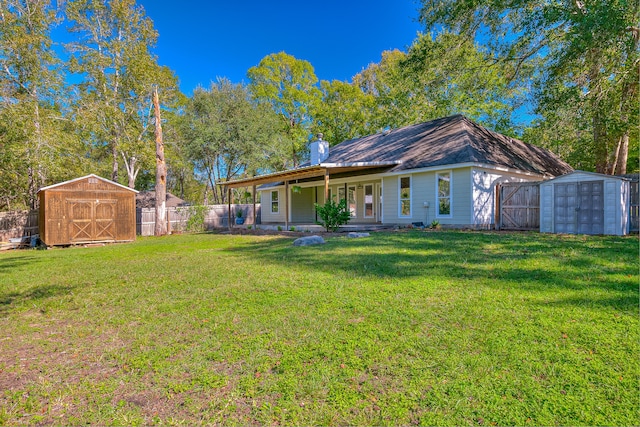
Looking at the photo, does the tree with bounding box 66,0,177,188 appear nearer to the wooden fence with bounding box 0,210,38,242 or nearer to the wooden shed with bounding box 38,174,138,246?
the wooden fence with bounding box 0,210,38,242

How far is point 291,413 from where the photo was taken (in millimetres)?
2217

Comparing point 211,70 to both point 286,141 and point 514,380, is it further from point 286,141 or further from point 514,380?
point 514,380

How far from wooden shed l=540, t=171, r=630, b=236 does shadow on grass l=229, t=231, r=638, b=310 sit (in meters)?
2.09

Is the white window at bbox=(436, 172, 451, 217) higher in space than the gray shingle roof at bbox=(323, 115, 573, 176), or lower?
lower

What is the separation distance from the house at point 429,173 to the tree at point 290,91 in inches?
598

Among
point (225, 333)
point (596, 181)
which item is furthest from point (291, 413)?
point (596, 181)

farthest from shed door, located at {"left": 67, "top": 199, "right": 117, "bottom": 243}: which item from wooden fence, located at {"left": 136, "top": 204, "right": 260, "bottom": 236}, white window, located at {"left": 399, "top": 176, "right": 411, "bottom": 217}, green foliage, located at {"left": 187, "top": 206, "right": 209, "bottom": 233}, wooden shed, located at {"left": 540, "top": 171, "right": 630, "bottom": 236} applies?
wooden shed, located at {"left": 540, "top": 171, "right": 630, "bottom": 236}

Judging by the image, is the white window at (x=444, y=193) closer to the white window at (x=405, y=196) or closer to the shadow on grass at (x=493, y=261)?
the white window at (x=405, y=196)

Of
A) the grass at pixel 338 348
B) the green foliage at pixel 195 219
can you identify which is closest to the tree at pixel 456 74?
the grass at pixel 338 348

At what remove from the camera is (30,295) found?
208 inches

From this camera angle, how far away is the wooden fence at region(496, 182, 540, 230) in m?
11.7

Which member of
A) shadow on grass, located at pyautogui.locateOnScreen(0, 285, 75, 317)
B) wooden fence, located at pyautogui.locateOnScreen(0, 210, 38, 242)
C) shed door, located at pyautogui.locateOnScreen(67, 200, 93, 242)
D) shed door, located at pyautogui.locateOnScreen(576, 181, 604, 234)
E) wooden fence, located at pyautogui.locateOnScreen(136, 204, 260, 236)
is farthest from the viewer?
wooden fence, located at pyautogui.locateOnScreen(136, 204, 260, 236)

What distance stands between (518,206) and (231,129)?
23191 millimetres

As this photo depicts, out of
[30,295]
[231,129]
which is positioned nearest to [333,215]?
[30,295]
